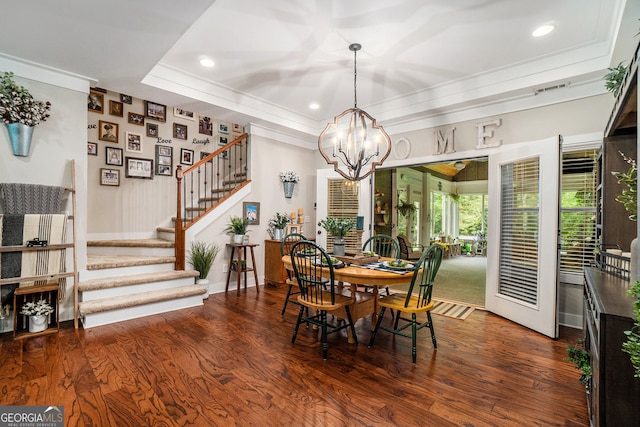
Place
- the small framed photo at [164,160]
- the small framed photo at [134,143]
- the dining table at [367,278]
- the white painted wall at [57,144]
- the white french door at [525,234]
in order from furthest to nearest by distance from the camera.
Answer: the small framed photo at [164,160] → the small framed photo at [134,143] → the white french door at [525,234] → the white painted wall at [57,144] → the dining table at [367,278]

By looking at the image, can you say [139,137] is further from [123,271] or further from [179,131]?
[123,271]

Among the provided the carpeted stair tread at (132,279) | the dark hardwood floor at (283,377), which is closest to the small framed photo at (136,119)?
the carpeted stair tread at (132,279)

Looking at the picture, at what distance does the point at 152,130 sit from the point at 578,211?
6.29 meters

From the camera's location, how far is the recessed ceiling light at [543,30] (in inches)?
113

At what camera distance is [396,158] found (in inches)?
195

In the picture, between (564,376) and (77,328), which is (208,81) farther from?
(564,376)

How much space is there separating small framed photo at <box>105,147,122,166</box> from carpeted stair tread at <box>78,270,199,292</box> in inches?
77.6

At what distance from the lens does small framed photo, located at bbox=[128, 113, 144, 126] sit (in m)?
4.92

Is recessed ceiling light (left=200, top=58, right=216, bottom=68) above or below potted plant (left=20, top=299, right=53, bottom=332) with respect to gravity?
above

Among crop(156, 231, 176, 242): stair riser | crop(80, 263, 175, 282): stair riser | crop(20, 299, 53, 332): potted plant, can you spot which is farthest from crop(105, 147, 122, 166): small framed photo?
crop(20, 299, 53, 332): potted plant

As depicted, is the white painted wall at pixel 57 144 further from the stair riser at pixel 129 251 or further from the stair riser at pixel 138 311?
the stair riser at pixel 129 251

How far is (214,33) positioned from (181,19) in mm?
598

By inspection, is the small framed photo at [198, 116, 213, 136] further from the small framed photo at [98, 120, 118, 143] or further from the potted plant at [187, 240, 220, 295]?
the potted plant at [187, 240, 220, 295]

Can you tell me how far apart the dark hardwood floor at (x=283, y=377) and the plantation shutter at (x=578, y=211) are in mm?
855
